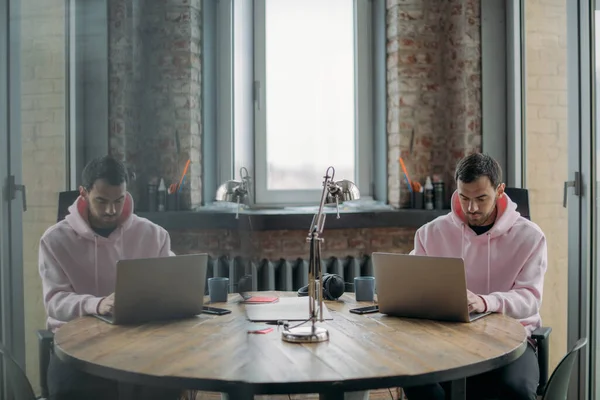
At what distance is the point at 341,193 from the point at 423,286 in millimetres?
294

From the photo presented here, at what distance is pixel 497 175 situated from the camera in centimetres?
188

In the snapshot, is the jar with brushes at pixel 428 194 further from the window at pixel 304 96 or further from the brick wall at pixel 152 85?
the brick wall at pixel 152 85

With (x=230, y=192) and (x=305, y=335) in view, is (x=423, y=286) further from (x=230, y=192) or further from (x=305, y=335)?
(x=230, y=192)

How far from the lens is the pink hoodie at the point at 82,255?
38.0 inches

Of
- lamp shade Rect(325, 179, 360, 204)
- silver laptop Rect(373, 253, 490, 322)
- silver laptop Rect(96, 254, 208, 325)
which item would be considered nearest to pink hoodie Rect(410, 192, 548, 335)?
silver laptop Rect(373, 253, 490, 322)

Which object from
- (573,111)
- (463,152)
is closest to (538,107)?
(573,111)

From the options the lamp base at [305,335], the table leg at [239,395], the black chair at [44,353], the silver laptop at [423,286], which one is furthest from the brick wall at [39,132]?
the silver laptop at [423,286]

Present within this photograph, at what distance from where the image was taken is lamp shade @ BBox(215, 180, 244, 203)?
847 mm

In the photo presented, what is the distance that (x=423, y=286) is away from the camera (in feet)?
4.56

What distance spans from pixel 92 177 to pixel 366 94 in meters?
1.72

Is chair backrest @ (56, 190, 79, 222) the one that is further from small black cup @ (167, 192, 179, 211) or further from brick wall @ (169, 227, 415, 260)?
brick wall @ (169, 227, 415, 260)

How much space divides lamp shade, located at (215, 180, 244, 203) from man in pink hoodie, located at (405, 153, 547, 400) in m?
1.02

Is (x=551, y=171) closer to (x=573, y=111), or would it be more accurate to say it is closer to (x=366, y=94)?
(x=573, y=111)

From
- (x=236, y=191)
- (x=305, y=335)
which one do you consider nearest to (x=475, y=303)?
(x=305, y=335)
